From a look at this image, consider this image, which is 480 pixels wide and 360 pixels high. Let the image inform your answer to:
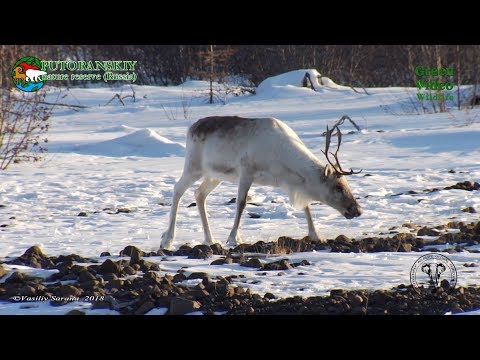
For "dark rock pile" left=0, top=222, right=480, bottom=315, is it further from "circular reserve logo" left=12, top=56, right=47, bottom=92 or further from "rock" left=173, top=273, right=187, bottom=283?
"circular reserve logo" left=12, top=56, right=47, bottom=92

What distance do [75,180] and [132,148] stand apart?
10.9 ft

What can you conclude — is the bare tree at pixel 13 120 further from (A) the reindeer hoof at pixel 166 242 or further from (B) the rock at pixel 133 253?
(B) the rock at pixel 133 253

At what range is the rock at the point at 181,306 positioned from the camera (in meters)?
6.33

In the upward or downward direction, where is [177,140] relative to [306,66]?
downward

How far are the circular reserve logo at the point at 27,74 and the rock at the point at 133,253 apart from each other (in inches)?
228

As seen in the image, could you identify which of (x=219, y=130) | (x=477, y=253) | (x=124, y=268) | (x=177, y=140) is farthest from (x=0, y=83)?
(x=477, y=253)

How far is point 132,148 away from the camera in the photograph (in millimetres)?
16672

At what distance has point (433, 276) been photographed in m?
7.38

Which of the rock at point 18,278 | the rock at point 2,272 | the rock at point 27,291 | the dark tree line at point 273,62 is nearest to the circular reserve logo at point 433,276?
the rock at point 27,291

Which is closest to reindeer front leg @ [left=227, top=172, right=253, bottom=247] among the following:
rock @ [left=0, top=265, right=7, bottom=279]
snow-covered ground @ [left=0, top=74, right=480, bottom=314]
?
snow-covered ground @ [left=0, top=74, right=480, bottom=314]

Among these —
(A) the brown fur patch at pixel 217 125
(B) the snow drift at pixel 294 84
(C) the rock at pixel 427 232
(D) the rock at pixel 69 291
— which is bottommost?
(D) the rock at pixel 69 291

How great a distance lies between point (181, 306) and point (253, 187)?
20.7ft

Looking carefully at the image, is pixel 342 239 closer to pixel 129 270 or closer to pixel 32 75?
pixel 129 270

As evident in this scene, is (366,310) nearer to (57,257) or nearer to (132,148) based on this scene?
(57,257)
